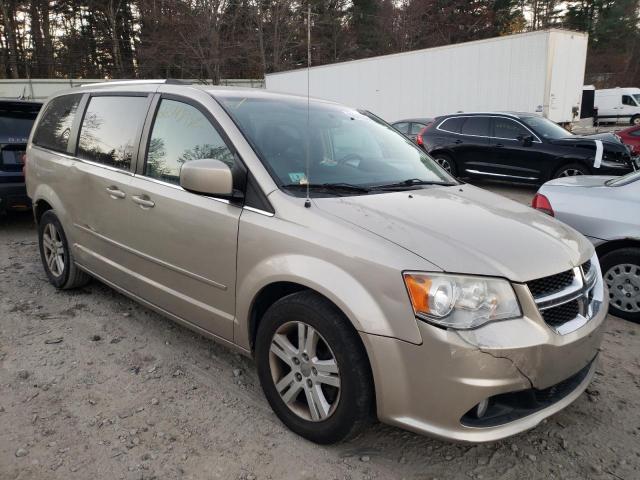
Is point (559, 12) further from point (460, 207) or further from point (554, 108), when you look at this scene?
point (460, 207)

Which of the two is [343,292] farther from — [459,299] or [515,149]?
[515,149]

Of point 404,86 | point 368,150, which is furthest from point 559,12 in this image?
point 368,150

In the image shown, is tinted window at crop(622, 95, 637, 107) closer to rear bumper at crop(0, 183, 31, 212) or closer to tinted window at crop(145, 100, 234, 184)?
rear bumper at crop(0, 183, 31, 212)

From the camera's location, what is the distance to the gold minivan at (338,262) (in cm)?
207

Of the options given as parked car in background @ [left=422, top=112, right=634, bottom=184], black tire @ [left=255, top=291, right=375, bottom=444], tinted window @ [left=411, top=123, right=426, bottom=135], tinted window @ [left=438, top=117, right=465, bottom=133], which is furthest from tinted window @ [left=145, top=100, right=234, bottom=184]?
tinted window @ [left=411, top=123, right=426, bottom=135]

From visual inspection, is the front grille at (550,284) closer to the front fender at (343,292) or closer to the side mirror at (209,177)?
the front fender at (343,292)

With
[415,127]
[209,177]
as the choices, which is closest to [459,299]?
[209,177]

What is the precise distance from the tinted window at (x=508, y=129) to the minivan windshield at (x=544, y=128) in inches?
6.7

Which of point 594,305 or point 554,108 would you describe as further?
point 554,108

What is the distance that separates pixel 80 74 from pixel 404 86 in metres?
26.0

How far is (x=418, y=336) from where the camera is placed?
204 centimetres

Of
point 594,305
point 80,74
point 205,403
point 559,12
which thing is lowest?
point 205,403

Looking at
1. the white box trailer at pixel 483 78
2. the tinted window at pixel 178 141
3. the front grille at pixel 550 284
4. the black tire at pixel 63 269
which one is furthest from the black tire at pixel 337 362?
the white box trailer at pixel 483 78

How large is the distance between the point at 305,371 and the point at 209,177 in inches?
42.6
